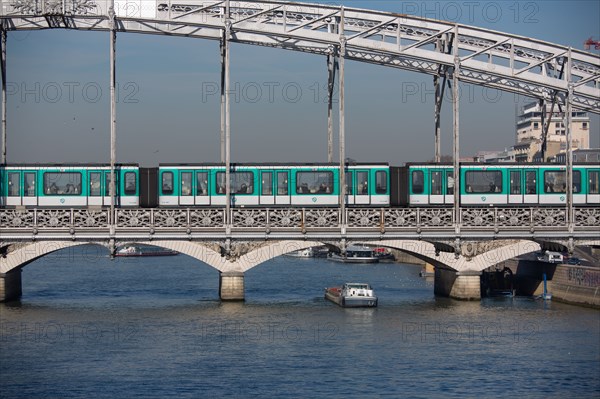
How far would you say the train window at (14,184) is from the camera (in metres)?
62.7

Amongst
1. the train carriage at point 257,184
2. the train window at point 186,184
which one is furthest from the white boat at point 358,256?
the train window at point 186,184

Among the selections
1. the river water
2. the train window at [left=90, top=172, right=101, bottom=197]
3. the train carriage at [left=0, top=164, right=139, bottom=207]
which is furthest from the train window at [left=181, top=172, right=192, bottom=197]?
the river water

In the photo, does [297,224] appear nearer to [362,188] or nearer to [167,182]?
[362,188]

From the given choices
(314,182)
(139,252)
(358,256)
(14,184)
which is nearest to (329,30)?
(314,182)

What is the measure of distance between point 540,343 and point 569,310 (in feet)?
37.2

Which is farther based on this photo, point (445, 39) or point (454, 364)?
point (445, 39)

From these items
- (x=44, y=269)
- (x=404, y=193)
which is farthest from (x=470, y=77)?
(x=44, y=269)

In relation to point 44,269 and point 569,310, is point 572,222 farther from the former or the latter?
point 44,269

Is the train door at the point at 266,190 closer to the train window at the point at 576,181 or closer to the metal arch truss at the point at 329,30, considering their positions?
the metal arch truss at the point at 329,30

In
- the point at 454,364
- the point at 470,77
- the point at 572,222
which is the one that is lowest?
the point at 454,364

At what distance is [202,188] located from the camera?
6334 cm

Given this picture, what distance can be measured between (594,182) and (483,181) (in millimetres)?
6578

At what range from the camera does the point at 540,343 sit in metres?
48.9

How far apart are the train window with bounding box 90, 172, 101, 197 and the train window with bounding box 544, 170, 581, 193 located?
25.2 meters
